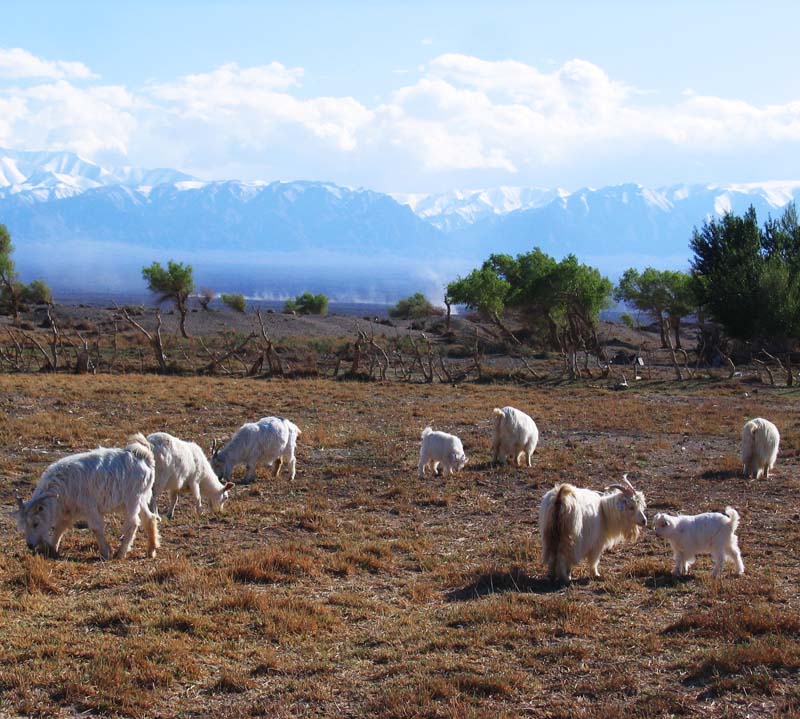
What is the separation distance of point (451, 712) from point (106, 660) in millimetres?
3001

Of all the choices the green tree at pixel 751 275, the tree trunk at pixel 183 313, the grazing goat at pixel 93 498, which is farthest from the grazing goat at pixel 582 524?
the tree trunk at pixel 183 313

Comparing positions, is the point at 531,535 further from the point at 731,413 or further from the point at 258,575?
the point at 731,413

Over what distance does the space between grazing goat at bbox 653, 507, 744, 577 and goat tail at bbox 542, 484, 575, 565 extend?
1206mm

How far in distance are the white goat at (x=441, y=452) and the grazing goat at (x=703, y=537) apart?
6.47m

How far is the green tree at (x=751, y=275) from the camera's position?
46.2 meters

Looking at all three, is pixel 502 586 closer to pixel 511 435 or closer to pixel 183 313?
pixel 511 435

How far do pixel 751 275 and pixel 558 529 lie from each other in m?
42.3

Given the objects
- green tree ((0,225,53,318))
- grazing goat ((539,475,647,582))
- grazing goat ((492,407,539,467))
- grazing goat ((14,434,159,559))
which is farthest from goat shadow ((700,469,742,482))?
green tree ((0,225,53,318))

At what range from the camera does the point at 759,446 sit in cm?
1639

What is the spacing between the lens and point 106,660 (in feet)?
24.4

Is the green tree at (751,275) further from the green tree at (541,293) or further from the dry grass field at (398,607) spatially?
the dry grass field at (398,607)

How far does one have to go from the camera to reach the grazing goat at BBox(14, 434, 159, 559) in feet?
34.6

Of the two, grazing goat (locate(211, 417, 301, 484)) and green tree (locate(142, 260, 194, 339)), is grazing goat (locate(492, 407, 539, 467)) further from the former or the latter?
green tree (locate(142, 260, 194, 339))

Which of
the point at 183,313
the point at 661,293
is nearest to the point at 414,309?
the point at 661,293
